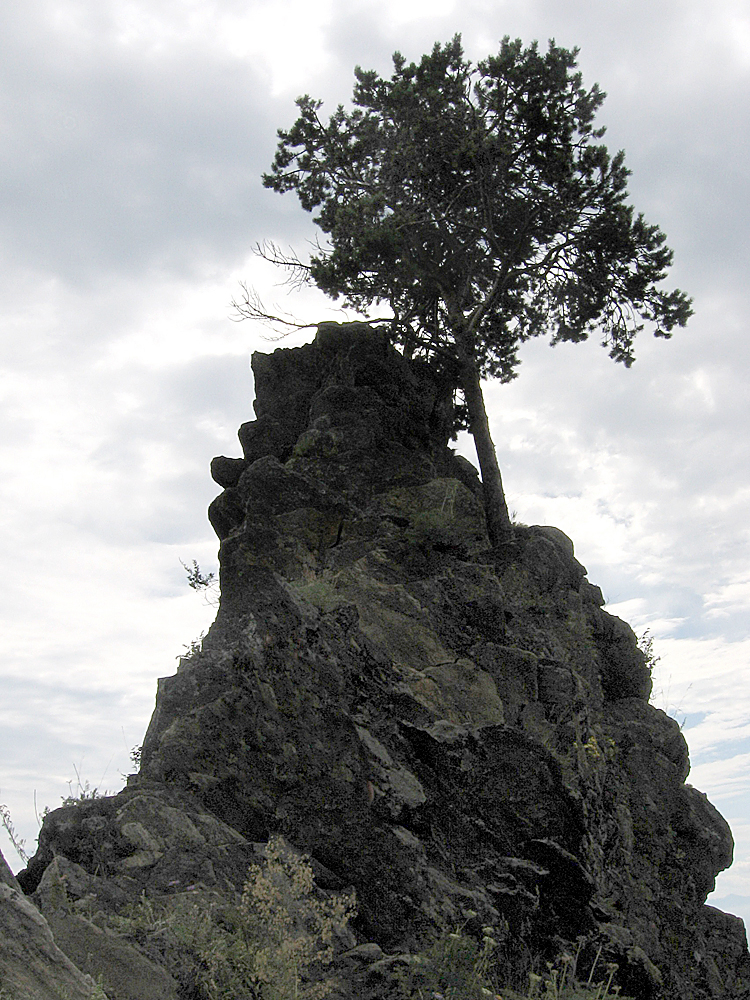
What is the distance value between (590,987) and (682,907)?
4288mm

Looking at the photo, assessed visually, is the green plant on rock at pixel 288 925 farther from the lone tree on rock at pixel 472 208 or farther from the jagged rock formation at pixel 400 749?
the lone tree on rock at pixel 472 208

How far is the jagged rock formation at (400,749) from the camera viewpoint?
8500 mm

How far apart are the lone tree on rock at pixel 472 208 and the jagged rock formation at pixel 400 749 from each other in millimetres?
2317

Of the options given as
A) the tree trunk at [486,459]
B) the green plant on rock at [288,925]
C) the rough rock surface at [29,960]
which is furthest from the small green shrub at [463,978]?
the tree trunk at [486,459]

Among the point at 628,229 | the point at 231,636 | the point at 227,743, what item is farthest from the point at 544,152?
the point at 227,743

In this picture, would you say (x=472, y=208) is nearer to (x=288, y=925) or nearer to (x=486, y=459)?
(x=486, y=459)

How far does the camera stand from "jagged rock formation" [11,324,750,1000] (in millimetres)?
8500

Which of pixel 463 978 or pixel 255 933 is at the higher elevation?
pixel 255 933

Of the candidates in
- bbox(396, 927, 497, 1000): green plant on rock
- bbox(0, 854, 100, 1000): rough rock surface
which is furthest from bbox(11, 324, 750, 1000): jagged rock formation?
bbox(0, 854, 100, 1000): rough rock surface

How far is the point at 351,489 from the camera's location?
14.9 meters

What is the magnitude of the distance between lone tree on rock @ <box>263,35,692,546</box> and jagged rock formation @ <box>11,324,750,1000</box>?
232 centimetres

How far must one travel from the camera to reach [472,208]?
55.6ft

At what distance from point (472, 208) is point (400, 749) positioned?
38.4 ft

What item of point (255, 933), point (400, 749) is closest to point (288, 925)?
point (255, 933)
